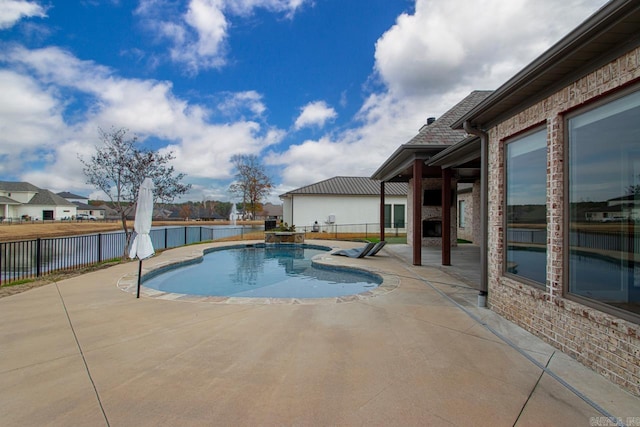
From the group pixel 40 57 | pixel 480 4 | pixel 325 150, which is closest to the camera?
pixel 480 4

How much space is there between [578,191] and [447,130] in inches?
270

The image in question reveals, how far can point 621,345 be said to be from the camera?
2707 mm

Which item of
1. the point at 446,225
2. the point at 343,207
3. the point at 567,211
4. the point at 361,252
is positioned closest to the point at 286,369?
the point at 567,211

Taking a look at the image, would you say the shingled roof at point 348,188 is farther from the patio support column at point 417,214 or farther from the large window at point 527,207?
the large window at point 527,207

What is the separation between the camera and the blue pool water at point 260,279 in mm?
7480

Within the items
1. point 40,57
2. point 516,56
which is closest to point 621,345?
point 516,56

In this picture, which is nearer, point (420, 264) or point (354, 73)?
point (420, 264)

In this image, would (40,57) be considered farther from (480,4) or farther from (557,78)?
(557,78)

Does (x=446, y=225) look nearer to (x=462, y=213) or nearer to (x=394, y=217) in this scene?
(x=462, y=213)

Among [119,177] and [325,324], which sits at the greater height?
[119,177]

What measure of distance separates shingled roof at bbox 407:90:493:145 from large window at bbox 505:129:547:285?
4.69m

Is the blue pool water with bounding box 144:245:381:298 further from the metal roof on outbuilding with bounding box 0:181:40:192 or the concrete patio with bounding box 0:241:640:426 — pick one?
the metal roof on outbuilding with bounding box 0:181:40:192

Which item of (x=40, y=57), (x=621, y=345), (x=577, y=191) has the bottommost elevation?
(x=621, y=345)

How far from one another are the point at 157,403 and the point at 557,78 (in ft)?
17.1
